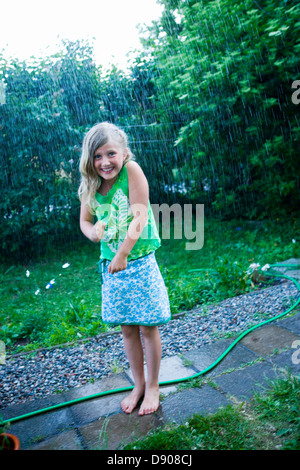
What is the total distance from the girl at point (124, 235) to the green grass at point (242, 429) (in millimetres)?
A: 261

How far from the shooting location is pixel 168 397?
2057 millimetres

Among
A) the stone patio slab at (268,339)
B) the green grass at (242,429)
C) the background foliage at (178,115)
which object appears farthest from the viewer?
the background foliage at (178,115)

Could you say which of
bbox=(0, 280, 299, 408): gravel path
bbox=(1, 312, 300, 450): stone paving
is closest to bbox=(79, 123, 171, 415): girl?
bbox=(1, 312, 300, 450): stone paving

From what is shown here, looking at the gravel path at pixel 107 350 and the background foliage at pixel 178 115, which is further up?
the background foliage at pixel 178 115

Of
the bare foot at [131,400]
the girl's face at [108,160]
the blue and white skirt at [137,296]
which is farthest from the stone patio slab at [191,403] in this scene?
the girl's face at [108,160]

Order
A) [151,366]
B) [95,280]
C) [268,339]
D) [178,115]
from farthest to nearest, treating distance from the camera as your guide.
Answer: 1. [178,115]
2. [95,280]
3. [268,339]
4. [151,366]

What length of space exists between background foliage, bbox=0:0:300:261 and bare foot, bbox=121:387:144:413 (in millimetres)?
4391

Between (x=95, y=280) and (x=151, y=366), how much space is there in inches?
149

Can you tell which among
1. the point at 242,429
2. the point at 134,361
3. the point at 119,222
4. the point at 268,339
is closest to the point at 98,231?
the point at 119,222

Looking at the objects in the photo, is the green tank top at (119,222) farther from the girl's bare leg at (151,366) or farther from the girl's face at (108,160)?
the girl's bare leg at (151,366)

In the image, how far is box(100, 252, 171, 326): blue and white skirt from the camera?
6.22 feet

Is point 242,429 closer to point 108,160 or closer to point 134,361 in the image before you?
point 134,361

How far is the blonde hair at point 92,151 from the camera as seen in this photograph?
1844 mm
